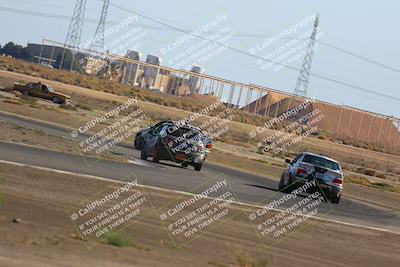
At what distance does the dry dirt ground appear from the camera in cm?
1076

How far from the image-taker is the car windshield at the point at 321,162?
2723cm

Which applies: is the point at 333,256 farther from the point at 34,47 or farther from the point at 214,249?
the point at 34,47

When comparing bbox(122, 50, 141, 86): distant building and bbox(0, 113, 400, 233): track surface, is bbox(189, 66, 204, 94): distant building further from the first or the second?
bbox(0, 113, 400, 233): track surface

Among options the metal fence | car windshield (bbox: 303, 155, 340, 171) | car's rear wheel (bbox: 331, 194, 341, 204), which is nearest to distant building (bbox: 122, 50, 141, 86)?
the metal fence

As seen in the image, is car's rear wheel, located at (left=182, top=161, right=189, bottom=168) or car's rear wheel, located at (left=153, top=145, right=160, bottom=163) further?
car's rear wheel, located at (left=182, top=161, right=189, bottom=168)

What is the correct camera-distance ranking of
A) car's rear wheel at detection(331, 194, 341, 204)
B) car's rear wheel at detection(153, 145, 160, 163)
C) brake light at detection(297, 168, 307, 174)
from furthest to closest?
car's rear wheel at detection(153, 145, 160, 163) → car's rear wheel at detection(331, 194, 341, 204) → brake light at detection(297, 168, 307, 174)

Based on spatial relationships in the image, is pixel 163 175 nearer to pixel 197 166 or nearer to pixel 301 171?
pixel 301 171

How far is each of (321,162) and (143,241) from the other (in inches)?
598

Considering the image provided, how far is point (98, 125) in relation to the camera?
51625mm

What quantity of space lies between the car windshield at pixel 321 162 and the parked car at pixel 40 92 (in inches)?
1671

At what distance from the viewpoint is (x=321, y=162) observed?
27.4 meters

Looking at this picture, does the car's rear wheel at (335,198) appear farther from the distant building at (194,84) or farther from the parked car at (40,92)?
the distant building at (194,84)

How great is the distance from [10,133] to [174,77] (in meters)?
131

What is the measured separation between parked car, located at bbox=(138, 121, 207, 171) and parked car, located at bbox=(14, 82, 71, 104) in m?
38.5
